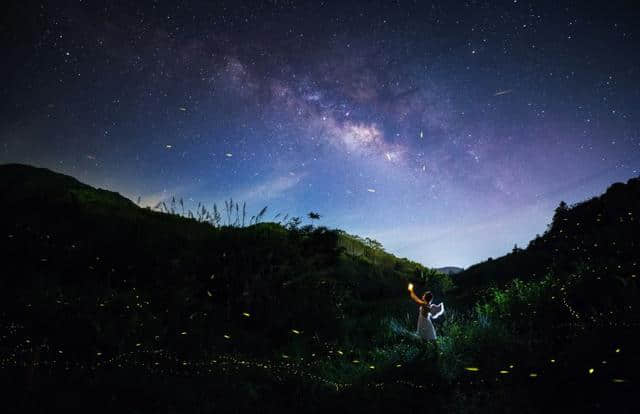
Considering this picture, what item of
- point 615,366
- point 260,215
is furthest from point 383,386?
point 260,215

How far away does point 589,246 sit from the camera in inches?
336

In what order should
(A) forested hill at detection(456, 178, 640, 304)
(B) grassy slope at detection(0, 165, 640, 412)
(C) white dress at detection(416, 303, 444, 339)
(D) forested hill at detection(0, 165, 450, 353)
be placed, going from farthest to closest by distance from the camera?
(A) forested hill at detection(456, 178, 640, 304) → (C) white dress at detection(416, 303, 444, 339) → (D) forested hill at detection(0, 165, 450, 353) → (B) grassy slope at detection(0, 165, 640, 412)

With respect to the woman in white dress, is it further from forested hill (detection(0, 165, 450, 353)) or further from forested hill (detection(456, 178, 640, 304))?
forested hill (detection(456, 178, 640, 304))

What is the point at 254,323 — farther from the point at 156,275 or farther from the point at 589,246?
the point at 589,246

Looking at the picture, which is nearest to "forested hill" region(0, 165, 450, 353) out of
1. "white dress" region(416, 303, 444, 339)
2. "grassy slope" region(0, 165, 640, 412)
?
"grassy slope" region(0, 165, 640, 412)

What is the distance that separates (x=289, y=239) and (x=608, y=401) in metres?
7.67

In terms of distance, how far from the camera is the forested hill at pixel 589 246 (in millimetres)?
6677

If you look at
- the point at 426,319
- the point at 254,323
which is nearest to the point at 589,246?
the point at 426,319

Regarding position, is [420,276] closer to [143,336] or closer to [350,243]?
[350,243]

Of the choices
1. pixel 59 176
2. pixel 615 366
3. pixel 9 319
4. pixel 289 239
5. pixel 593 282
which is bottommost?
pixel 615 366

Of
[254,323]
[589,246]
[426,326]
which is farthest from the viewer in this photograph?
[589,246]

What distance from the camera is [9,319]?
5.16m

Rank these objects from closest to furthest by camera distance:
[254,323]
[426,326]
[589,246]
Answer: [426,326]
[254,323]
[589,246]

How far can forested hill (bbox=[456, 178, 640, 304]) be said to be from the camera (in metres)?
6.68
